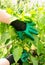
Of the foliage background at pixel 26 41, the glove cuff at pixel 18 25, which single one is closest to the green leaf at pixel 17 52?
the foliage background at pixel 26 41

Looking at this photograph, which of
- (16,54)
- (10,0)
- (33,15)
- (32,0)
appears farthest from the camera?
(10,0)

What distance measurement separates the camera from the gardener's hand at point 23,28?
49.9 inches

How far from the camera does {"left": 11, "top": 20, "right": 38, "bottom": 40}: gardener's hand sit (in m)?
1.27

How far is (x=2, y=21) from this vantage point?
130 centimetres

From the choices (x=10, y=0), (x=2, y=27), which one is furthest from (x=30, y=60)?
(x=10, y=0)

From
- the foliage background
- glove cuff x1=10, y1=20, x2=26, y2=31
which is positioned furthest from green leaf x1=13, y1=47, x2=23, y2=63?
glove cuff x1=10, y1=20, x2=26, y2=31

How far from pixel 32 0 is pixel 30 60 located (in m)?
2.58

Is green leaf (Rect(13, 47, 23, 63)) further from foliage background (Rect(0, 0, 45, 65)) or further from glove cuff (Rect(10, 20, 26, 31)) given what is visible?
glove cuff (Rect(10, 20, 26, 31))

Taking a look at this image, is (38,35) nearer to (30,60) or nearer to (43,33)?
(43,33)

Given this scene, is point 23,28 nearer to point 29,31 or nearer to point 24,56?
point 29,31

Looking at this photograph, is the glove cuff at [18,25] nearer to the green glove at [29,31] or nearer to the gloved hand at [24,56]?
the green glove at [29,31]

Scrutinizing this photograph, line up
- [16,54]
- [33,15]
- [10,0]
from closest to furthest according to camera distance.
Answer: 1. [16,54]
2. [33,15]
3. [10,0]

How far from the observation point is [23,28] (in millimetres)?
1323

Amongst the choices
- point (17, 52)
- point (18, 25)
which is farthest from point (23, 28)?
point (17, 52)
